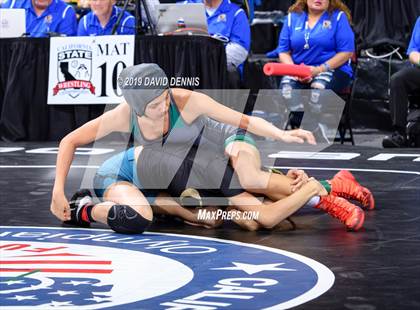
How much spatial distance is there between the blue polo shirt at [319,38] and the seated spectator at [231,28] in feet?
1.26

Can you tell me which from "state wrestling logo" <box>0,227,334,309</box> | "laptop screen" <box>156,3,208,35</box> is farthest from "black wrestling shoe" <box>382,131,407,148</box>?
"state wrestling logo" <box>0,227,334,309</box>

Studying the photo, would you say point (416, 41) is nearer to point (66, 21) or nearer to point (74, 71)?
point (74, 71)

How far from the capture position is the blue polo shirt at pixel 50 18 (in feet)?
34.6

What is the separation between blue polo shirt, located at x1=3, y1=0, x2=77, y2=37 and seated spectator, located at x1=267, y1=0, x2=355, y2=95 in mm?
2157

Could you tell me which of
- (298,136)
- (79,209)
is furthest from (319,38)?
(298,136)

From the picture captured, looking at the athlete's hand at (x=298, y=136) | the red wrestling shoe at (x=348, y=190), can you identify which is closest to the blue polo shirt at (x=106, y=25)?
the red wrestling shoe at (x=348, y=190)

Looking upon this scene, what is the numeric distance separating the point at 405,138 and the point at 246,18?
1907 millimetres

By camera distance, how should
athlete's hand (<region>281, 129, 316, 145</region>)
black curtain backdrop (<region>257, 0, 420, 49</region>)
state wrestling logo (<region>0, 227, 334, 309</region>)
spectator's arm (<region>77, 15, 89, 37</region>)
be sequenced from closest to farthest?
state wrestling logo (<region>0, 227, 334, 309</region>), athlete's hand (<region>281, 129, 316, 145</region>), spectator's arm (<region>77, 15, 89, 37</region>), black curtain backdrop (<region>257, 0, 420, 49</region>)

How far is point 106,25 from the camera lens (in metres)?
10.2

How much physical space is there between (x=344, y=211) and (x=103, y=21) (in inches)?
207

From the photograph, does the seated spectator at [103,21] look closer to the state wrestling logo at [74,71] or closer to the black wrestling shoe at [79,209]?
the state wrestling logo at [74,71]

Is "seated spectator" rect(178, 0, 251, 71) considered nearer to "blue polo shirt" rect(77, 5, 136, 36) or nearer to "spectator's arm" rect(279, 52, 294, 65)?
"spectator's arm" rect(279, 52, 294, 65)

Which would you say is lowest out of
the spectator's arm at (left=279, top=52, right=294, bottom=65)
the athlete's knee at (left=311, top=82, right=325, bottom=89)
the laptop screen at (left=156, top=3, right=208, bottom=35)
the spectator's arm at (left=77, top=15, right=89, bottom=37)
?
the athlete's knee at (left=311, top=82, right=325, bottom=89)

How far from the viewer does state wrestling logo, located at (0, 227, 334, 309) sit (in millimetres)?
3938
